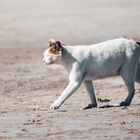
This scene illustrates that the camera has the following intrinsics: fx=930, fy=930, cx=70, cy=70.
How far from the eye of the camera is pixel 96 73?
15625 millimetres

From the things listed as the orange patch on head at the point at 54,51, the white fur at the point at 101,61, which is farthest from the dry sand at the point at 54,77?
the orange patch on head at the point at 54,51

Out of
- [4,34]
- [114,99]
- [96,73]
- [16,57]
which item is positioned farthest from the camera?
[4,34]

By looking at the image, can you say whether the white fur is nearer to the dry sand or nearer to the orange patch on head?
the orange patch on head

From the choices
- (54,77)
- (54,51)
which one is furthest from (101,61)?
(54,77)

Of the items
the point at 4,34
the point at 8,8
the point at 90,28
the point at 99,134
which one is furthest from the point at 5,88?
the point at 8,8

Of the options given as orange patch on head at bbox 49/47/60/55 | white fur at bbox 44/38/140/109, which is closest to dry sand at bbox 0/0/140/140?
white fur at bbox 44/38/140/109

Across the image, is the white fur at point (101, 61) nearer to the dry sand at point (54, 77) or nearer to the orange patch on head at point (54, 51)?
the orange patch on head at point (54, 51)

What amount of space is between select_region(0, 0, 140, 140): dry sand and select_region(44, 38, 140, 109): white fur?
1.75 feet

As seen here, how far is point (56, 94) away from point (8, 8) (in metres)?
28.8

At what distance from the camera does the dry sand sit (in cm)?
1303

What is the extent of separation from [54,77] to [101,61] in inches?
289

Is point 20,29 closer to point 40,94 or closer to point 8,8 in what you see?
point 8,8

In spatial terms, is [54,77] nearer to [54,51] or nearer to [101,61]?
[54,51]

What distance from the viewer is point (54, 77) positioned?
2292 cm
